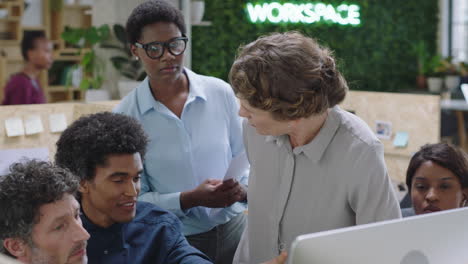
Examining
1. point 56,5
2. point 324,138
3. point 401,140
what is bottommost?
point 401,140

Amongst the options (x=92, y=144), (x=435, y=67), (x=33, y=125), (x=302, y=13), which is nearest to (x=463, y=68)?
(x=435, y=67)

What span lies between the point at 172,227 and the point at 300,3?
5.78m

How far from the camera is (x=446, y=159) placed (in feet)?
6.63

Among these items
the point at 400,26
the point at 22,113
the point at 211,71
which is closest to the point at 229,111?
the point at 22,113

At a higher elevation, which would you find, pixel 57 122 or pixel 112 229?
pixel 57 122

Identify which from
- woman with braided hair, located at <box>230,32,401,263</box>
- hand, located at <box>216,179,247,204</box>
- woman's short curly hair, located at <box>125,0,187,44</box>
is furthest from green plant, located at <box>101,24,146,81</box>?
woman with braided hair, located at <box>230,32,401,263</box>

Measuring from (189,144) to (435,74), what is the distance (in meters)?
7.31

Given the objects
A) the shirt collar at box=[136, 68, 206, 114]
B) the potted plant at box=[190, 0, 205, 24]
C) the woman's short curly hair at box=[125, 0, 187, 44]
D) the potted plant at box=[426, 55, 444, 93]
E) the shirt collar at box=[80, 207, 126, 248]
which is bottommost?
the potted plant at box=[426, 55, 444, 93]

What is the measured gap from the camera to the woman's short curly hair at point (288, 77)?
1444 mm

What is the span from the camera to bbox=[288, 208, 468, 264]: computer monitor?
1.04 meters

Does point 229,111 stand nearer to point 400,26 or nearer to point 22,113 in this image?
point 22,113

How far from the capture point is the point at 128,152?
1.74 m

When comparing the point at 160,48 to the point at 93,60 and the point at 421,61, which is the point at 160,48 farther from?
the point at 421,61

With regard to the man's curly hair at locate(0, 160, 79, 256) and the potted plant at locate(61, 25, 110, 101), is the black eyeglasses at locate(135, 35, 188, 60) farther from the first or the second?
the potted plant at locate(61, 25, 110, 101)
